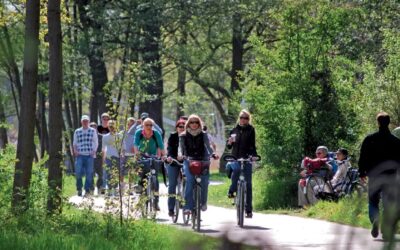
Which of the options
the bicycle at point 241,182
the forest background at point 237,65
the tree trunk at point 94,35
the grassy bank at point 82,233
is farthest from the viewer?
the tree trunk at point 94,35

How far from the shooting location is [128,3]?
41812 mm

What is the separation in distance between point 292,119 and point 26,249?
15161 mm

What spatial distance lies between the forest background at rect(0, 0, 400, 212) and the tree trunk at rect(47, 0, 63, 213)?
0.05ft

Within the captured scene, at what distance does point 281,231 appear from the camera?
15.5 metres

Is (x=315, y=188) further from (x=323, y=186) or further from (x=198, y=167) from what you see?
(x=198, y=167)

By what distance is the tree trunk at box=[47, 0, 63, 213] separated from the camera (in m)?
12.7

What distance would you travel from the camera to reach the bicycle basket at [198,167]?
17.0 m

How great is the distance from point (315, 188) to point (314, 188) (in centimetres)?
5

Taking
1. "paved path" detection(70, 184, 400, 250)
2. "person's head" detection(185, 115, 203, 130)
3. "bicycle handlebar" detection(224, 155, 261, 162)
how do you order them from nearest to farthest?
"paved path" detection(70, 184, 400, 250) → "person's head" detection(185, 115, 203, 130) → "bicycle handlebar" detection(224, 155, 261, 162)

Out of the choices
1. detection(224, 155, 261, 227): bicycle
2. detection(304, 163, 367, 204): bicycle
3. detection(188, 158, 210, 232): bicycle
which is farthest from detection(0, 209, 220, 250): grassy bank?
detection(304, 163, 367, 204): bicycle

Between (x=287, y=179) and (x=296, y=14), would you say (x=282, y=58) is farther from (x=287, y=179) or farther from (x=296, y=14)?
(x=287, y=179)

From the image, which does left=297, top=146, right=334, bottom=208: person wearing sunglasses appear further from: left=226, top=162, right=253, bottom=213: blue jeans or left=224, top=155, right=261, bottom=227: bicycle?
left=224, top=155, right=261, bottom=227: bicycle

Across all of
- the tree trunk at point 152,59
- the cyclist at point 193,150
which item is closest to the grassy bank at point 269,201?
the cyclist at point 193,150

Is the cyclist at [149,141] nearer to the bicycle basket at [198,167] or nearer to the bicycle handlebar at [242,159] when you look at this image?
the bicycle handlebar at [242,159]
